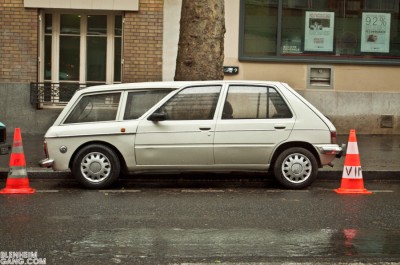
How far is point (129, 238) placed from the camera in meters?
5.96

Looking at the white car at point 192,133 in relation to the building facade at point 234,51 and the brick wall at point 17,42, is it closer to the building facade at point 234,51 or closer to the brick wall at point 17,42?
the building facade at point 234,51

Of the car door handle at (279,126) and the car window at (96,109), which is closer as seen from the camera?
the car door handle at (279,126)

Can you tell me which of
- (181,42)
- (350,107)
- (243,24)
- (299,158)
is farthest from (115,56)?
(299,158)

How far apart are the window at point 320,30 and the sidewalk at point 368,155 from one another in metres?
2.05

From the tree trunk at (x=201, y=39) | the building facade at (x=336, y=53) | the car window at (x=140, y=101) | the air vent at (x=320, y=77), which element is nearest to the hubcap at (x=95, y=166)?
the car window at (x=140, y=101)

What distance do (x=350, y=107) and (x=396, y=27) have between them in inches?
88.0

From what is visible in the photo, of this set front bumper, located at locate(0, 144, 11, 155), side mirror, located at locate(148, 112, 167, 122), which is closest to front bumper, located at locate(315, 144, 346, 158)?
side mirror, located at locate(148, 112, 167, 122)

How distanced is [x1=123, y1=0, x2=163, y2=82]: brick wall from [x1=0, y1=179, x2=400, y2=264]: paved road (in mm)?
6038

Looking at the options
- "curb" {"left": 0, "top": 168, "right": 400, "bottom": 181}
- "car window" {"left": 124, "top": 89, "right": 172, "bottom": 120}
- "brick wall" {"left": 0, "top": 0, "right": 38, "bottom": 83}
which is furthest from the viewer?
"brick wall" {"left": 0, "top": 0, "right": 38, "bottom": 83}

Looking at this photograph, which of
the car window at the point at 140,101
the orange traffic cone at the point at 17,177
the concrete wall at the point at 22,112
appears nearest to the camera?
the orange traffic cone at the point at 17,177

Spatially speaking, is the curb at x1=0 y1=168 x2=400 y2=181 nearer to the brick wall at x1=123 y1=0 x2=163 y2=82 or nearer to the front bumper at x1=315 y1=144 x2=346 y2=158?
the front bumper at x1=315 y1=144 x2=346 y2=158

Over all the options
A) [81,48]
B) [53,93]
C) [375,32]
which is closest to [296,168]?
[375,32]

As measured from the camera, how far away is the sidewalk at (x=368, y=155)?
996 centimetres

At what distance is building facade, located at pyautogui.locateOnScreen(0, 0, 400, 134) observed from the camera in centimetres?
1480
